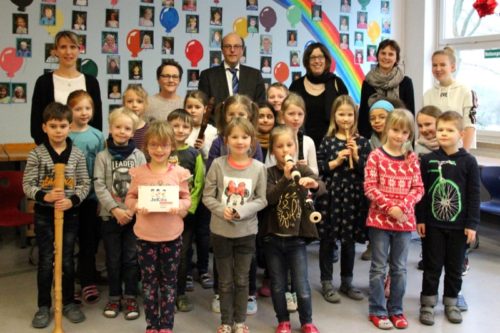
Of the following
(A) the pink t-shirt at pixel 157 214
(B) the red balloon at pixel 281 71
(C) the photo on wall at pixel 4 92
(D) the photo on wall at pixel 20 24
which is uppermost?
(D) the photo on wall at pixel 20 24

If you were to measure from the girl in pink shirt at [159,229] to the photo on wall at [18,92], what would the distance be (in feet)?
7.41

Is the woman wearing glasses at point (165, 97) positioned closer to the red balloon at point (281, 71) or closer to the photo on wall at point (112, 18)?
the photo on wall at point (112, 18)

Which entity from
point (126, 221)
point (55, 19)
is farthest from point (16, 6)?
point (126, 221)

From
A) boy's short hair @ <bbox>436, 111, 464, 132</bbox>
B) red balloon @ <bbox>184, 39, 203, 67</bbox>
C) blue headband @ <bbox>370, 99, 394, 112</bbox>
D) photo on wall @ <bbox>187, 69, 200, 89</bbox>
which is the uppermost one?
red balloon @ <bbox>184, 39, 203, 67</bbox>

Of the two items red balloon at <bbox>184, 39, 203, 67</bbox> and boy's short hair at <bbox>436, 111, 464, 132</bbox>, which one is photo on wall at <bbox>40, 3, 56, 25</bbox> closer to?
red balloon at <bbox>184, 39, 203, 67</bbox>

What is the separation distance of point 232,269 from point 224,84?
1479 millimetres

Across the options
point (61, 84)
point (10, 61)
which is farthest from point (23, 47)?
point (61, 84)

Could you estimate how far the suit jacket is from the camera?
3619mm

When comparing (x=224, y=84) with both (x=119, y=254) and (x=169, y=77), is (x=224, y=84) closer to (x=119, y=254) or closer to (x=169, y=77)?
(x=169, y=77)

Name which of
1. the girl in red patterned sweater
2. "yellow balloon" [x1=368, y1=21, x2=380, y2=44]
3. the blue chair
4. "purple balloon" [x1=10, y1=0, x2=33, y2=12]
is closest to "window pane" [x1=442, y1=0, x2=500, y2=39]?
"yellow balloon" [x1=368, y1=21, x2=380, y2=44]

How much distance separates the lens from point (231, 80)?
3.65m

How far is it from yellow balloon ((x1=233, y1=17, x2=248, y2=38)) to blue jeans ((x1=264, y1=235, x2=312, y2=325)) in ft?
9.15

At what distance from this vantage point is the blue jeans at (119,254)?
2830 millimetres

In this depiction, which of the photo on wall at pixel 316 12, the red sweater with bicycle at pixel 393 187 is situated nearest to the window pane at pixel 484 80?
the photo on wall at pixel 316 12
